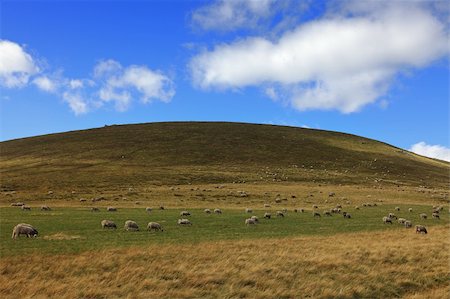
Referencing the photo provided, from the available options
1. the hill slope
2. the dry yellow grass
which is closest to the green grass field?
the dry yellow grass

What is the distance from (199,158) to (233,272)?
9550 centimetres

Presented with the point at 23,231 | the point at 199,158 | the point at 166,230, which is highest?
the point at 199,158

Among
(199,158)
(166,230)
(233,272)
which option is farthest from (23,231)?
(199,158)

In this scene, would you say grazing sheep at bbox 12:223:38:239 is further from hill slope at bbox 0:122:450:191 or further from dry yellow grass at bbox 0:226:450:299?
hill slope at bbox 0:122:450:191

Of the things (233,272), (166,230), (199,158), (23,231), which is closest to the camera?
(233,272)

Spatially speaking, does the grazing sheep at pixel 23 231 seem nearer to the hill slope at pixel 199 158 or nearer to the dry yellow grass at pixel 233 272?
the dry yellow grass at pixel 233 272

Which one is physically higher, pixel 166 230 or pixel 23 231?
pixel 23 231

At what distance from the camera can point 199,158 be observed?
115 meters

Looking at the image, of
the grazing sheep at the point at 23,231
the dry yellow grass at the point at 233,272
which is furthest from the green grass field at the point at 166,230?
the dry yellow grass at the point at 233,272

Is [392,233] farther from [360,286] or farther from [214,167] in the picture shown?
[214,167]

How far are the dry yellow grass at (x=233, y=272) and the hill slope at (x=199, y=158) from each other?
60.2 meters

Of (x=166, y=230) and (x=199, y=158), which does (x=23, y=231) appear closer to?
(x=166, y=230)

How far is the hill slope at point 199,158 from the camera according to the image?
90.3 meters

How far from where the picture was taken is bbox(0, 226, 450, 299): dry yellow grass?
17578mm
